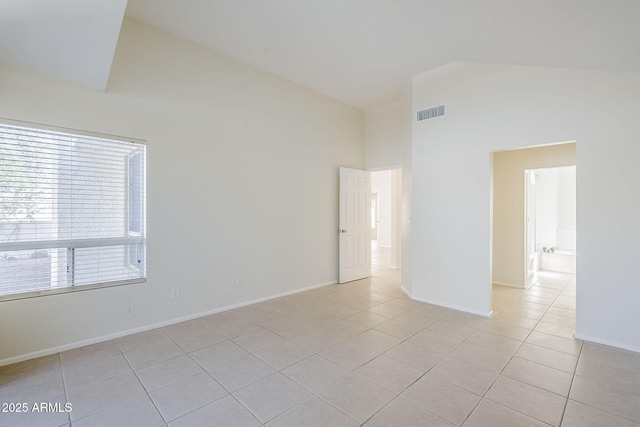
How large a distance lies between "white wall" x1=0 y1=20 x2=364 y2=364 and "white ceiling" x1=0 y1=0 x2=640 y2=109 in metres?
0.25

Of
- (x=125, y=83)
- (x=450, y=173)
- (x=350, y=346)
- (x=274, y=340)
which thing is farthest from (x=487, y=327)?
(x=125, y=83)

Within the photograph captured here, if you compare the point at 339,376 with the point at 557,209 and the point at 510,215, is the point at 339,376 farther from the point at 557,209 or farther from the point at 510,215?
the point at 557,209

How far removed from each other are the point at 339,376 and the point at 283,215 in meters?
2.65

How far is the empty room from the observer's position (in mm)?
2131

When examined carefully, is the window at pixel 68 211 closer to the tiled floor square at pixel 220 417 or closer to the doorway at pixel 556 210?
Result: the tiled floor square at pixel 220 417

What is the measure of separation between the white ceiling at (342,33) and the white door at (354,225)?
6.29 feet

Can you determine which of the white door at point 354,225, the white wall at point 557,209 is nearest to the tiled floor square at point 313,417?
the white door at point 354,225

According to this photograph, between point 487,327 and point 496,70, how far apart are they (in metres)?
3.10

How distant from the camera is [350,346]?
2928 millimetres

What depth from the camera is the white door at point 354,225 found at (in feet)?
17.8

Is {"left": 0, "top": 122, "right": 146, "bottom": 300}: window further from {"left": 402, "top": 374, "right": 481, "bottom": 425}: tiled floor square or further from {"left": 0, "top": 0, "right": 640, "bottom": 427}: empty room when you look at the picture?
{"left": 402, "top": 374, "right": 481, "bottom": 425}: tiled floor square

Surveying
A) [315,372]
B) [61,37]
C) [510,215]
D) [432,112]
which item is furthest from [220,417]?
[510,215]

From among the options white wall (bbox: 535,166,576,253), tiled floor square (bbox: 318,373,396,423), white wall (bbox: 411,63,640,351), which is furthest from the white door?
white wall (bbox: 535,166,576,253)

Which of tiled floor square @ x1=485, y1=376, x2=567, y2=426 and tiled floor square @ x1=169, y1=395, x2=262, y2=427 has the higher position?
tiled floor square @ x1=485, y1=376, x2=567, y2=426
